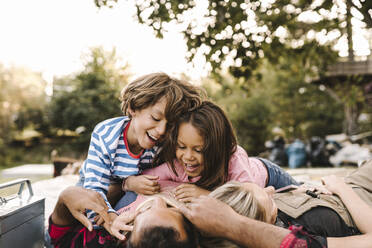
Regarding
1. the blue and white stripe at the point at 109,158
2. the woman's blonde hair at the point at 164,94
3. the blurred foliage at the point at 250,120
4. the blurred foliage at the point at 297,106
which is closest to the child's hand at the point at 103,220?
the blue and white stripe at the point at 109,158

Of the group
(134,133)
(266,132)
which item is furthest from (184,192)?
(266,132)

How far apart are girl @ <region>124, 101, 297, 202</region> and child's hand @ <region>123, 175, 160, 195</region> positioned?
46 mm

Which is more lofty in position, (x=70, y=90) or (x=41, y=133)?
(x=70, y=90)

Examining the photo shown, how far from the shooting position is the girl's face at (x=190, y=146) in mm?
2320

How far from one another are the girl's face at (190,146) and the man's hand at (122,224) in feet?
2.27

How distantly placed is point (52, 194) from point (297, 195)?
3484 mm

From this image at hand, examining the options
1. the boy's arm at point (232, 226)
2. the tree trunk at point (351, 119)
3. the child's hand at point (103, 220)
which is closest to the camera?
the boy's arm at point (232, 226)

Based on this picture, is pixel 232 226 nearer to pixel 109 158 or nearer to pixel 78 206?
pixel 78 206

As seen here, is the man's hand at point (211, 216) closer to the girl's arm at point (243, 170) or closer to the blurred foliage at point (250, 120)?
the girl's arm at point (243, 170)

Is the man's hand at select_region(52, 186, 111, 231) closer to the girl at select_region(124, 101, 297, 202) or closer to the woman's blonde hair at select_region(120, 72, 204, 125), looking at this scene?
the girl at select_region(124, 101, 297, 202)

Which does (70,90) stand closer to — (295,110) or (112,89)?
(112,89)

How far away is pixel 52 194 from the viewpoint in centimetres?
443

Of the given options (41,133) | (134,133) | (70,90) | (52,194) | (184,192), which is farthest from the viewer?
(41,133)

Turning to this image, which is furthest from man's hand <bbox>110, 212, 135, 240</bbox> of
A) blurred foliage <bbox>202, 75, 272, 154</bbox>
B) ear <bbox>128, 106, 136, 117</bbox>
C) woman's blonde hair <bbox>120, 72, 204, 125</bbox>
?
blurred foliage <bbox>202, 75, 272, 154</bbox>
